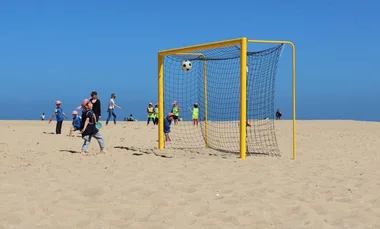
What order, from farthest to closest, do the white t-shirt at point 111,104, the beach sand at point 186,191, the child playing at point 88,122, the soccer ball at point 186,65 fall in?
the white t-shirt at point 111,104 → the soccer ball at point 186,65 → the child playing at point 88,122 → the beach sand at point 186,191

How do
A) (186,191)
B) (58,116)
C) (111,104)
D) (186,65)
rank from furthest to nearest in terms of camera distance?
(111,104) → (58,116) → (186,65) → (186,191)

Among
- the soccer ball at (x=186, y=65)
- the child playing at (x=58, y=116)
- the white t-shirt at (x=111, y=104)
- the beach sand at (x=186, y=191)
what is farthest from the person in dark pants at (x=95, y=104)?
the white t-shirt at (x=111, y=104)

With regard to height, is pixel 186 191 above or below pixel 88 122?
below

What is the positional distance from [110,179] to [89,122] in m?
3.61

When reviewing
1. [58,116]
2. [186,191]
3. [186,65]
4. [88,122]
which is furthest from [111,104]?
[186,191]

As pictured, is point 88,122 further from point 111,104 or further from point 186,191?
point 111,104

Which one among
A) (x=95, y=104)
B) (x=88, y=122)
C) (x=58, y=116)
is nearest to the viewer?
(x=88, y=122)

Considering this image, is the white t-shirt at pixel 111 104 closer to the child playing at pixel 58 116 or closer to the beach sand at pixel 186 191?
the child playing at pixel 58 116

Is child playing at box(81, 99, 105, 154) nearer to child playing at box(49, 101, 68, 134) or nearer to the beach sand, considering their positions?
the beach sand

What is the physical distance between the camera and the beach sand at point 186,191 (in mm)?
6059

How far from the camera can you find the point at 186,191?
24.3 ft

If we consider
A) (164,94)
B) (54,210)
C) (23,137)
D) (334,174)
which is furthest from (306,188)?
(23,137)

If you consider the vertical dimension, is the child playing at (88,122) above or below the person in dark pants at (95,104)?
below

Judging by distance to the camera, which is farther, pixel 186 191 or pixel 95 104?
pixel 95 104
